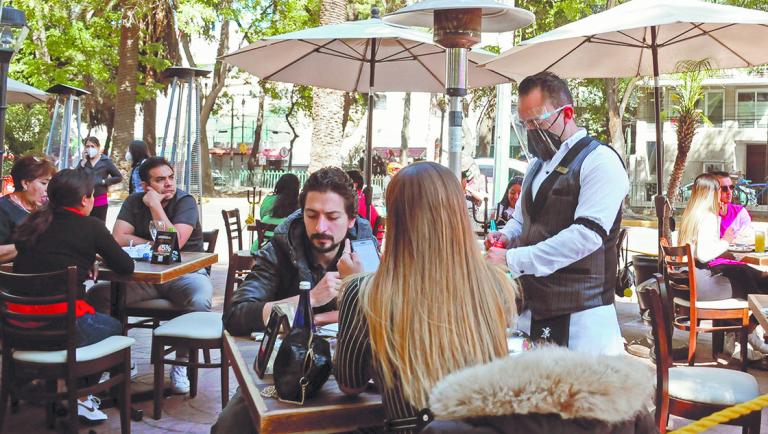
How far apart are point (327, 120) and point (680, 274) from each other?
12058 millimetres

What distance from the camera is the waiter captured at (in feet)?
12.3

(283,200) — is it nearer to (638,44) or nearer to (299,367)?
(638,44)

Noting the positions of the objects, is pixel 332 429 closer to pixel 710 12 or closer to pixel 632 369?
pixel 632 369

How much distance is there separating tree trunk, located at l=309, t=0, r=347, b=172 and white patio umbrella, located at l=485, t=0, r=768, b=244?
10.4m

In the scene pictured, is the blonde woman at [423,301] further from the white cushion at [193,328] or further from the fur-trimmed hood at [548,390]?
the white cushion at [193,328]

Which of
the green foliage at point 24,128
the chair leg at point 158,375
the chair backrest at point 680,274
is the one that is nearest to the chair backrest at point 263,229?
the chair leg at point 158,375

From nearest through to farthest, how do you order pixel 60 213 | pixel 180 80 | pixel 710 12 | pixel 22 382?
pixel 22 382, pixel 60 213, pixel 710 12, pixel 180 80

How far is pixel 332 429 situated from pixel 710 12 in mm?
4831

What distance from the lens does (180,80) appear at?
12102 mm

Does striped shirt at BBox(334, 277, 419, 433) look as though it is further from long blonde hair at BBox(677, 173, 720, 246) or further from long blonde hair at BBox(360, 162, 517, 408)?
long blonde hair at BBox(677, 173, 720, 246)

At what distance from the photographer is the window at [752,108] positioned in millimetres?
44062

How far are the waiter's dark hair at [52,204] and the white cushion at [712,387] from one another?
3566 millimetres

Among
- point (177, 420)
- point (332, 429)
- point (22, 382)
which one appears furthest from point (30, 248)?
point (332, 429)

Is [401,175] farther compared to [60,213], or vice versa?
[60,213]
